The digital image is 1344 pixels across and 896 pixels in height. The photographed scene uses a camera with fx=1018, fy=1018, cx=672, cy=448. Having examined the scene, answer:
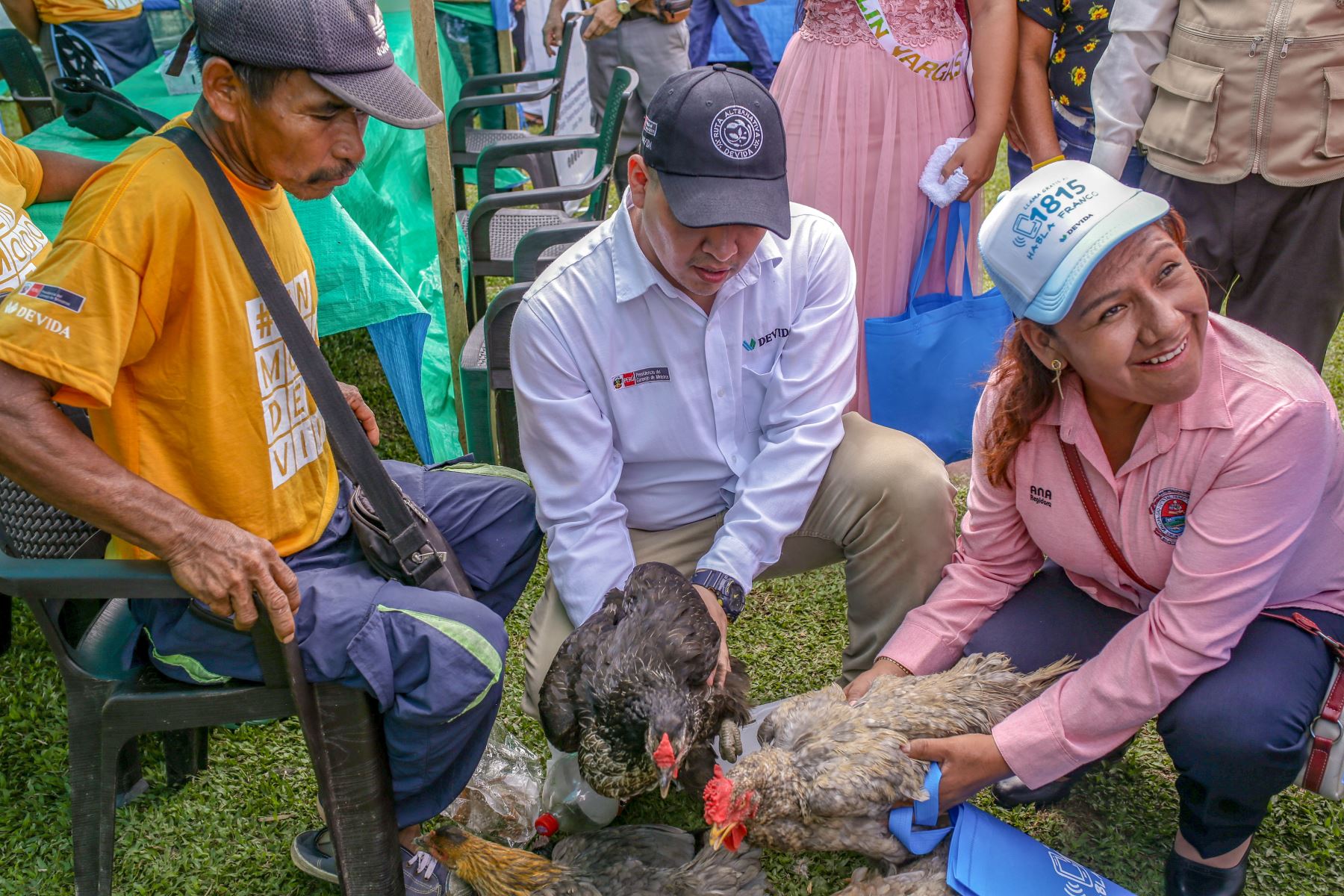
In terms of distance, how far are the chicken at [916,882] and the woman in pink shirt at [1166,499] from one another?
161mm

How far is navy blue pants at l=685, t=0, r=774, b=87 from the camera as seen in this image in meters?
8.13

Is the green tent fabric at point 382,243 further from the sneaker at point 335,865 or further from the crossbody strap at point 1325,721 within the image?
the crossbody strap at point 1325,721

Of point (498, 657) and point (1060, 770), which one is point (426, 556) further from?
point (1060, 770)

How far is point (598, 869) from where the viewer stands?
271 cm

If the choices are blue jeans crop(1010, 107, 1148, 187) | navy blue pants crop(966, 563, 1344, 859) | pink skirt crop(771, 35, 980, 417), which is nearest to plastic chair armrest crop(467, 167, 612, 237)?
pink skirt crop(771, 35, 980, 417)

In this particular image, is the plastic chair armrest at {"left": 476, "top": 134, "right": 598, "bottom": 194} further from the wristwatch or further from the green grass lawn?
the wristwatch

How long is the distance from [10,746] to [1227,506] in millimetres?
3733

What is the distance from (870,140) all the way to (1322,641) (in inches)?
95.2

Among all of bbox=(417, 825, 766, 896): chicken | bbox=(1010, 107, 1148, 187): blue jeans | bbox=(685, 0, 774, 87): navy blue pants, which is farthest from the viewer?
bbox=(685, 0, 774, 87): navy blue pants

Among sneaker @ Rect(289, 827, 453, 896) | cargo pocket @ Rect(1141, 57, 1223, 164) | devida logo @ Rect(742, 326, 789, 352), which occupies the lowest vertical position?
sneaker @ Rect(289, 827, 453, 896)

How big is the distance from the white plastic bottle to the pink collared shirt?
4.02ft

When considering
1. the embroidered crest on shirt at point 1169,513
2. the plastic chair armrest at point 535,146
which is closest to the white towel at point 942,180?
the embroidered crest on shirt at point 1169,513

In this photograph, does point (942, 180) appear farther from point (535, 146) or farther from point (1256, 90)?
point (535, 146)

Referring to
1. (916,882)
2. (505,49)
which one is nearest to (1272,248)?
(916,882)
